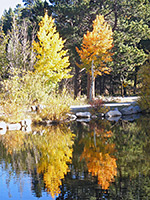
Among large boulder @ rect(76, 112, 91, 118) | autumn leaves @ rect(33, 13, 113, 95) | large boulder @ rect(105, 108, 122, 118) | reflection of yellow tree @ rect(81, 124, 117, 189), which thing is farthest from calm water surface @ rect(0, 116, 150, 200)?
autumn leaves @ rect(33, 13, 113, 95)

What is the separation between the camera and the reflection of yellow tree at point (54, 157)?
18.1ft

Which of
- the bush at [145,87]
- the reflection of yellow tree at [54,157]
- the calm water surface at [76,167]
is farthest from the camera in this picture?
the bush at [145,87]

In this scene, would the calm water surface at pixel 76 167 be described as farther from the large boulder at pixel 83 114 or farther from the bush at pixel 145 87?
the bush at pixel 145 87

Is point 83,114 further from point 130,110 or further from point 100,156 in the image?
point 100,156

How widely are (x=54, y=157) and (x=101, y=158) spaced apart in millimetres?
1151

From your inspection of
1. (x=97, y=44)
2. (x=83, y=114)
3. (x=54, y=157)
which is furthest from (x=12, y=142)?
(x=97, y=44)

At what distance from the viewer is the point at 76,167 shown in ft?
21.1

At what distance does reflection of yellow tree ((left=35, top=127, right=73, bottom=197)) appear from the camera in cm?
553

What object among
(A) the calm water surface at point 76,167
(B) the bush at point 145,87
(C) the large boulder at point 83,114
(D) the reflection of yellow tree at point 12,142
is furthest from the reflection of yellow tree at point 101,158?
(B) the bush at point 145,87

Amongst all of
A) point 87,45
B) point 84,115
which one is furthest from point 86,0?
point 84,115

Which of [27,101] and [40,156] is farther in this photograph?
[27,101]

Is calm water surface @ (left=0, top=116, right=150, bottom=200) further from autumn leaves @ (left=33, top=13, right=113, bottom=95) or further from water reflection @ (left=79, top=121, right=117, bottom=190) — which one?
autumn leaves @ (left=33, top=13, right=113, bottom=95)

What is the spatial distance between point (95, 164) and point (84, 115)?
1116 centimetres

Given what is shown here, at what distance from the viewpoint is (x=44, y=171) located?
6.14m
